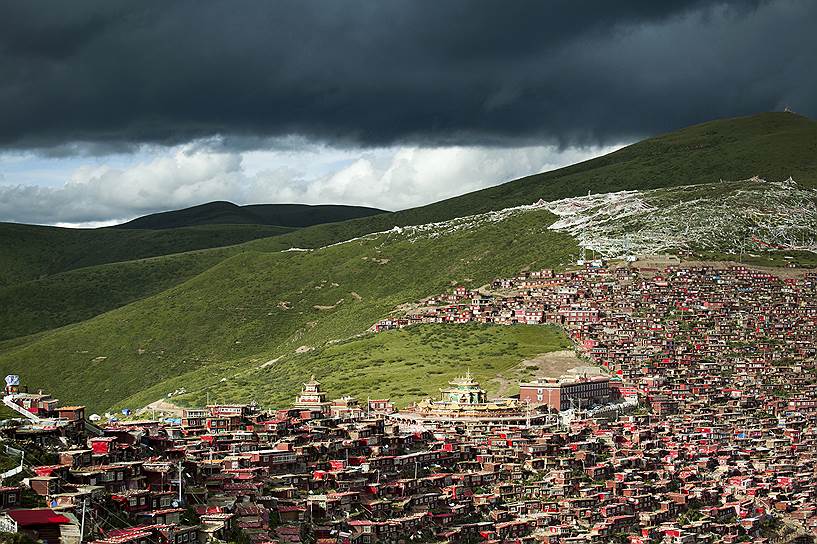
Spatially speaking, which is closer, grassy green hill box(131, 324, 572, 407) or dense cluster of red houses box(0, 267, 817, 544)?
dense cluster of red houses box(0, 267, 817, 544)

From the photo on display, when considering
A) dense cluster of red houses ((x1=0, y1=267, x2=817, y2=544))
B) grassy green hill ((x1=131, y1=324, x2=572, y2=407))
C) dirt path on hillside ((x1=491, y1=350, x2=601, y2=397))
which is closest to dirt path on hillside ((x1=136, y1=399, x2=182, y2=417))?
grassy green hill ((x1=131, y1=324, x2=572, y2=407))

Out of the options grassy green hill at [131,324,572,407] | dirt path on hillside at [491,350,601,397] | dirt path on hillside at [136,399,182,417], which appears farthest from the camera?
grassy green hill at [131,324,572,407]

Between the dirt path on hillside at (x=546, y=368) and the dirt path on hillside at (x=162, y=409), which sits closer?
the dirt path on hillside at (x=546, y=368)

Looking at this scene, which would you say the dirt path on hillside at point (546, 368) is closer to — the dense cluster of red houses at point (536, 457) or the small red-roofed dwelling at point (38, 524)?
the dense cluster of red houses at point (536, 457)

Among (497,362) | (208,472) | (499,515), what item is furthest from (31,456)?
(497,362)

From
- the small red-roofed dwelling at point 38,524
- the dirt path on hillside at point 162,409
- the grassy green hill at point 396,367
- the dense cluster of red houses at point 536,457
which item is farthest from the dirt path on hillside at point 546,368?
the small red-roofed dwelling at point 38,524

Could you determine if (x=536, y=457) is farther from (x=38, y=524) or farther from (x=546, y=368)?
(x=38, y=524)

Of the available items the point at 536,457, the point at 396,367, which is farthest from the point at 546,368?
the point at 536,457

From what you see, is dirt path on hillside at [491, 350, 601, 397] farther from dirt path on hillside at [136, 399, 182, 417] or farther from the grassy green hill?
dirt path on hillside at [136, 399, 182, 417]
